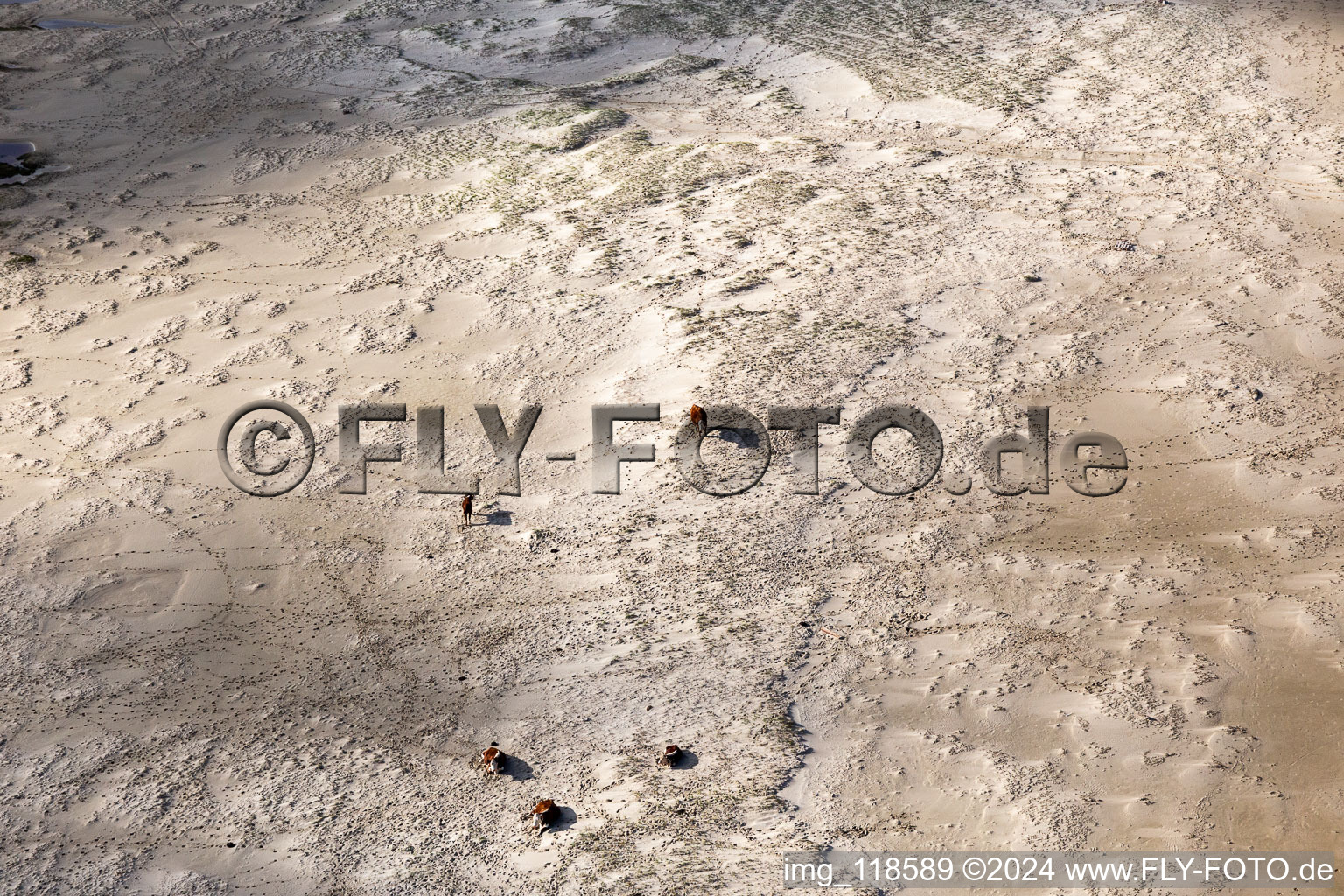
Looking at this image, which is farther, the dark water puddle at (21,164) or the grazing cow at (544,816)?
the dark water puddle at (21,164)

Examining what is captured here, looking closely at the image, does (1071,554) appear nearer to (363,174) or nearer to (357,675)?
(357,675)

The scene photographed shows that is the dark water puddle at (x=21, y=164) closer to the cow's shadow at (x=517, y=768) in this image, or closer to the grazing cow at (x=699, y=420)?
the grazing cow at (x=699, y=420)

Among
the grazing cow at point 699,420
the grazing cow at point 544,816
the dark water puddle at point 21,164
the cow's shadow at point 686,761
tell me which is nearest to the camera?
the grazing cow at point 544,816

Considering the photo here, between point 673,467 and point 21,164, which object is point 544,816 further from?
point 21,164

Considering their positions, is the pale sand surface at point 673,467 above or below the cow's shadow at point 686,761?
above

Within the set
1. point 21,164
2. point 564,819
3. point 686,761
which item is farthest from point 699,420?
point 21,164

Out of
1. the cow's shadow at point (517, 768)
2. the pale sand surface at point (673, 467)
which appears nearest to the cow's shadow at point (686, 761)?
the pale sand surface at point (673, 467)
